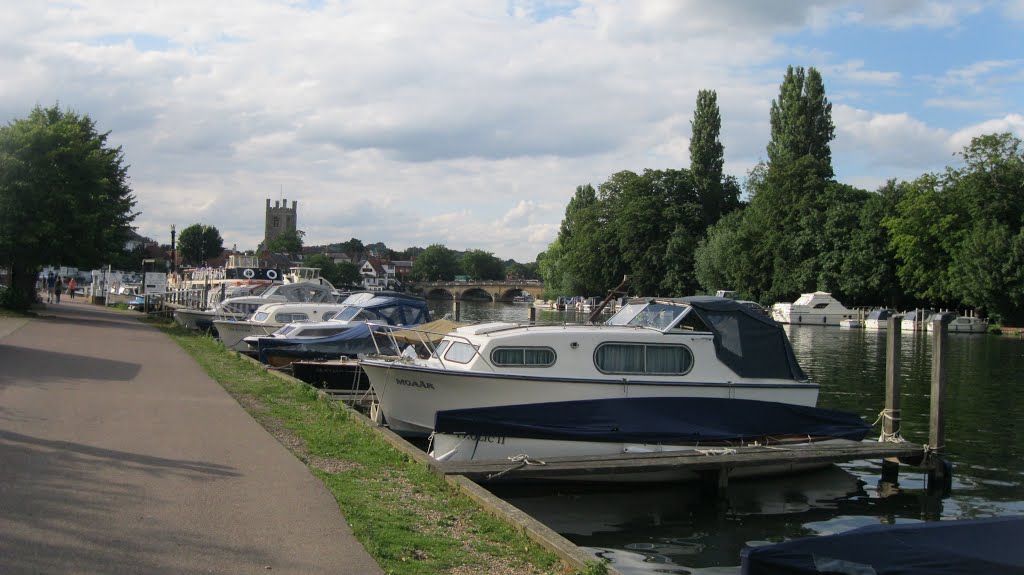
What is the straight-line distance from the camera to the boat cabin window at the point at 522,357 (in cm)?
1634

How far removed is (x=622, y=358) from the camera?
1650cm

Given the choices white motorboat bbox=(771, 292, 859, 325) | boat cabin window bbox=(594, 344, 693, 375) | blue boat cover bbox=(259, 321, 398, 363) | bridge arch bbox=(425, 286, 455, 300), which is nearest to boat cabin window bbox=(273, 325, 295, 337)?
blue boat cover bbox=(259, 321, 398, 363)

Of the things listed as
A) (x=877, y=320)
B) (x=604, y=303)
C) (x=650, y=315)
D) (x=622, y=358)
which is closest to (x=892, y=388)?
(x=650, y=315)

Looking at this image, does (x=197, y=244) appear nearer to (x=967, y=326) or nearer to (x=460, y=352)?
(x=967, y=326)

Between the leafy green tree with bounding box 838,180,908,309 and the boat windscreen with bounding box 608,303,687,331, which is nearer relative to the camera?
the boat windscreen with bounding box 608,303,687,331

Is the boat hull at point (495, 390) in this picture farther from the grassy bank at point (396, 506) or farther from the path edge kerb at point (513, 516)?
the path edge kerb at point (513, 516)

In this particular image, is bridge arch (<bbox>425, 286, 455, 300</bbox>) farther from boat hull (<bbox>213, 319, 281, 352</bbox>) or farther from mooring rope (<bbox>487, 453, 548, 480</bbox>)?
mooring rope (<bbox>487, 453, 548, 480</bbox>)

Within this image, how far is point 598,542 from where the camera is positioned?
12.8 meters

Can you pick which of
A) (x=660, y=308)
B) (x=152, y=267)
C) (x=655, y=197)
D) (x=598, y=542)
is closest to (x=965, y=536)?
(x=598, y=542)

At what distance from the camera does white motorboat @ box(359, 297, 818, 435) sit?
16156 millimetres

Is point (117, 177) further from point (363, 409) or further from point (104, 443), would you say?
point (104, 443)

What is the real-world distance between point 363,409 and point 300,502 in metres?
12.1

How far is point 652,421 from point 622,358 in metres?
1.35

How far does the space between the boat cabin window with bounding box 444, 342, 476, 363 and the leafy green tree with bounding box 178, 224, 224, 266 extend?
161138 mm
